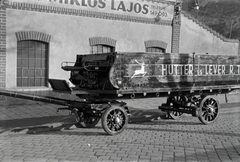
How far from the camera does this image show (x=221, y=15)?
32.8 m

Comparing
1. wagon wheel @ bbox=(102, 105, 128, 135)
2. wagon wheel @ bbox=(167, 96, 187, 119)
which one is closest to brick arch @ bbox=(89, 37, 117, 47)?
wagon wheel @ bbox=(167, 96, 187, 119)

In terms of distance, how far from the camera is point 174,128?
8.46 metres

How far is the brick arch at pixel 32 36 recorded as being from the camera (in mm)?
11523

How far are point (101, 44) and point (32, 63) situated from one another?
3.11 meters

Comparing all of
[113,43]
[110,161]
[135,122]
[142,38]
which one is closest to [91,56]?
[135,122]

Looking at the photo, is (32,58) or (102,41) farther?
(102,41)

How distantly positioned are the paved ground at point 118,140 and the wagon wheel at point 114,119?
0.20 meters

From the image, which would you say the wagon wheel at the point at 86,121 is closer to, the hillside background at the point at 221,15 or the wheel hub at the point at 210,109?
the wheel hub at the point at 210,109

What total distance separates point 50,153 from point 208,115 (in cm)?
522

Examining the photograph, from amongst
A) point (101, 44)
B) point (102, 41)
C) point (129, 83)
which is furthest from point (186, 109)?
point (101, 44)

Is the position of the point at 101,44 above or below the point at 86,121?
above

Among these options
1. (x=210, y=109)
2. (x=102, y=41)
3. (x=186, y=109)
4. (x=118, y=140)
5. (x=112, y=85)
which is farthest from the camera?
(x=102, y=41)

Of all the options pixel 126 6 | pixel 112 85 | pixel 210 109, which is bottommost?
pixel 210 109

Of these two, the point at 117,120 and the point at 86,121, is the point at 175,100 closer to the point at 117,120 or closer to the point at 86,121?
the point at 117,120
